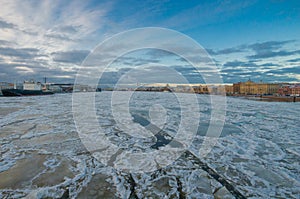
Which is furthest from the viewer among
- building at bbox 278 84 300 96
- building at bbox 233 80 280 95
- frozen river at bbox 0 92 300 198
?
building at bbox 233 80 280 95

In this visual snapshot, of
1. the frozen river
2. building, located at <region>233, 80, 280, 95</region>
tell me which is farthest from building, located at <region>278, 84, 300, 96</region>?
the frozen river

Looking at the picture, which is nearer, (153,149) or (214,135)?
(153,149)

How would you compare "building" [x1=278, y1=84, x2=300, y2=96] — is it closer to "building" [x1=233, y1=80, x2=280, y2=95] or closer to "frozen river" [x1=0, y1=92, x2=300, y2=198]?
"building" [x1=233, y1=80, x2=280, y2=95]

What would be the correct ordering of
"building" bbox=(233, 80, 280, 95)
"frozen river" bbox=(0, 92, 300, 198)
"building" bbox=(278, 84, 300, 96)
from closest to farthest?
"frozen river" bbox=(0, 92, 300, 198) → "building" bbox=(278, 84, 300, 96) → "building" bbox=(233, 80, 280, 95)

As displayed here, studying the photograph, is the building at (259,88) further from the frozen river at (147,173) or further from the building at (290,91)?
the frozen river at (147,173)

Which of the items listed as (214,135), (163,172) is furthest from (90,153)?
(214,135)

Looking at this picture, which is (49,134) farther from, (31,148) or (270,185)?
(270,185)

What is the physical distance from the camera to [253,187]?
282 cm

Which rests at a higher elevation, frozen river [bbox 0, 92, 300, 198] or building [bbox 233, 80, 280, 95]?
building [bbox 233, 80, 280, 95]

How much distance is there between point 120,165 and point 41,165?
161cm

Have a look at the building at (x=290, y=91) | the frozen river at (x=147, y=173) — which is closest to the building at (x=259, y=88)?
the building at (x=290, y=91)

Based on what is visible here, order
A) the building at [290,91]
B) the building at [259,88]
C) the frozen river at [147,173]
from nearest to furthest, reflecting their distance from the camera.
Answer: the frozen river at [147,173]
the building at [290,91]
the building at [259,88]

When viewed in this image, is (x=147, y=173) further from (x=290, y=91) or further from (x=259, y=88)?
(x=259, y=88)

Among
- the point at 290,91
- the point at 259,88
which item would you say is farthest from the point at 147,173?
the point at 259,88
